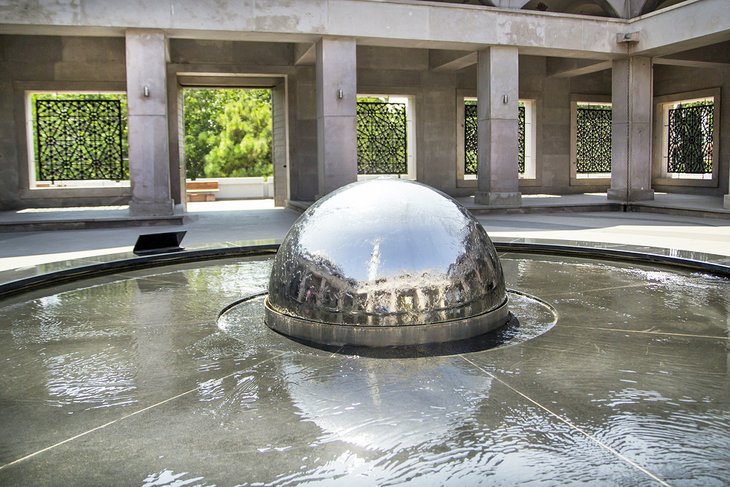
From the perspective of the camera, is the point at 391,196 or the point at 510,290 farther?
the point at 510,290

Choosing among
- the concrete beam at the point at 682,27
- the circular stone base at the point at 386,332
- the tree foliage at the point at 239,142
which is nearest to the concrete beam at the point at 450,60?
the concrete beam at the point at 682,27

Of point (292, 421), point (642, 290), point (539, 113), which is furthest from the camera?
point (539, 113)

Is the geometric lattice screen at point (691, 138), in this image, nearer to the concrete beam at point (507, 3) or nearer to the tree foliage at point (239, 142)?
the concrete beam at point (507, 3)

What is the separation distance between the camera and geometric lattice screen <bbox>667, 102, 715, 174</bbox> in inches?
897

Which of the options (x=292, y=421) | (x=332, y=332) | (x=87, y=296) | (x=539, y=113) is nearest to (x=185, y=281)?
(x=87, y=296)

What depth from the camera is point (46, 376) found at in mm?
3477

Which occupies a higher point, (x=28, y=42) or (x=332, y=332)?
(x=28, y=42)

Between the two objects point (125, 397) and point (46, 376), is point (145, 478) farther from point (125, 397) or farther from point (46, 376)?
point (46, 376)

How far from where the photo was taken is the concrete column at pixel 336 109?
48.9 feet

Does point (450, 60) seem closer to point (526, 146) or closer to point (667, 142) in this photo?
point (526, 146)

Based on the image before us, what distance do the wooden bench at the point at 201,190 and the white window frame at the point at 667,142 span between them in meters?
18.0

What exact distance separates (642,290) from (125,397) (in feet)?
13.5

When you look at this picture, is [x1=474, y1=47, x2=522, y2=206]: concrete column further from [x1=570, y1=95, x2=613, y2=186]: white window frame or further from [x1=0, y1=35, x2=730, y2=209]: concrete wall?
Result: [x1=570, y1=95, x2=613, y2=186]: white window frame

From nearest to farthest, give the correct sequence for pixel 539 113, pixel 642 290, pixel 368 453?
pixel 368 453 < pixel 642 290 < pixel 539 113
